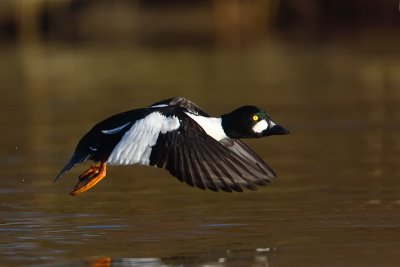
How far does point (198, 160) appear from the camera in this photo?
8508 mm

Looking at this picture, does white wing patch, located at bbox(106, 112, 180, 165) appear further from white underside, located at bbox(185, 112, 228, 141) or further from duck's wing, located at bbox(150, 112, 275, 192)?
white underside, located at bbox(185, 112, 228, 141)

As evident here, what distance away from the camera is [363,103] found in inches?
695

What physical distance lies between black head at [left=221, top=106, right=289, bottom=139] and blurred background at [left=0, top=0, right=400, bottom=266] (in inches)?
23.3

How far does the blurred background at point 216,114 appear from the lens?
8164mm

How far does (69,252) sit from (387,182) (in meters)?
3.76

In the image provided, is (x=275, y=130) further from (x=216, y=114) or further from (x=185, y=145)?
(x=216, y=114)

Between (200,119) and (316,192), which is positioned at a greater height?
(200,119)

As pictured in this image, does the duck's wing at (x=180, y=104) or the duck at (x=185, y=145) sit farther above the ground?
the duck's wing at (x=180, y=104)

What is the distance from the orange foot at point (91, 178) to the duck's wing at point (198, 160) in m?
0.83

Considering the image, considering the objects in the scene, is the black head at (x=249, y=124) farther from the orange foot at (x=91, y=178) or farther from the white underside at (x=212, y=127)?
the orange foot at (x=91, y=178)

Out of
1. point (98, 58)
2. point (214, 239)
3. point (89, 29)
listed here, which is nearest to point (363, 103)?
point (214, 239)

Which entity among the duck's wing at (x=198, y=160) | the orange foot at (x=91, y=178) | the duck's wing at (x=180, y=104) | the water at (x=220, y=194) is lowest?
the water at (x=220, y=194)

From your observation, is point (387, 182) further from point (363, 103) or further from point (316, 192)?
point (363, 103)

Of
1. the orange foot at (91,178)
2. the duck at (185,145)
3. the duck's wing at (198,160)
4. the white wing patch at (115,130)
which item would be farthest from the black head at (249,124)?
the orange foot at (91,178)
